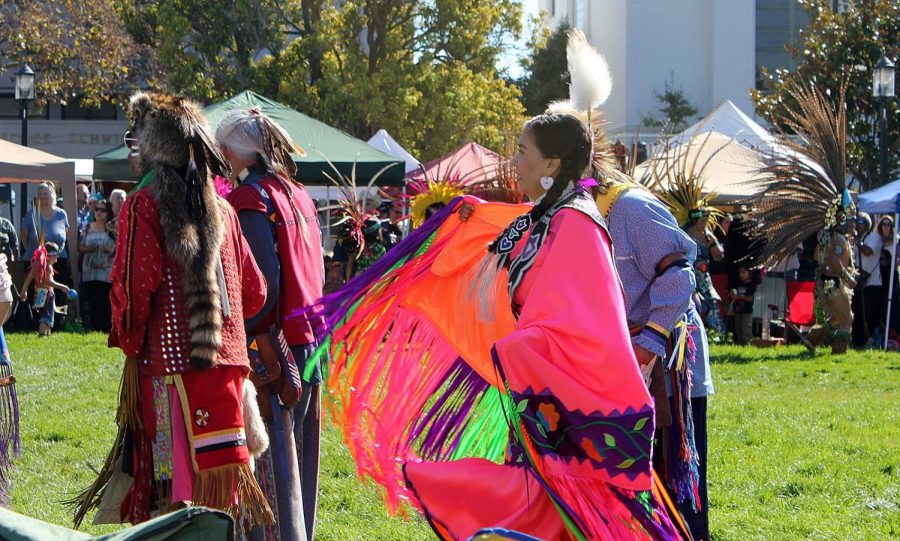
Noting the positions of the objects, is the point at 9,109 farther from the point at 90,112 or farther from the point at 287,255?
the point at 287,255

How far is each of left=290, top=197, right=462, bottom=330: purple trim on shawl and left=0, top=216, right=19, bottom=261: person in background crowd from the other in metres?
6.06

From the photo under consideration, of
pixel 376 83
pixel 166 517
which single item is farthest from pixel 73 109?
pixel 166 517

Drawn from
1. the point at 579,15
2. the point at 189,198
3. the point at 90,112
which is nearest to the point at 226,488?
the point at 189,198

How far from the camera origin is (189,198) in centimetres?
296

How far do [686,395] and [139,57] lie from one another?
70.9 ft

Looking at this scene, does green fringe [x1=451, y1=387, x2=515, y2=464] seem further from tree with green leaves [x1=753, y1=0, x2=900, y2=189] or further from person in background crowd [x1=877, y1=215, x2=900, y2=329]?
tree with green leaves [x1=753, y1=0, x2=900, y2=189]

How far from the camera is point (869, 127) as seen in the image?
19375 millimetres

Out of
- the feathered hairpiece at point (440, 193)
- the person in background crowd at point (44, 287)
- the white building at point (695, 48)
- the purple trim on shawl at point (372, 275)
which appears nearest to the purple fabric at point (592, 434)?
the purple trim on shawl at point (372, 275)

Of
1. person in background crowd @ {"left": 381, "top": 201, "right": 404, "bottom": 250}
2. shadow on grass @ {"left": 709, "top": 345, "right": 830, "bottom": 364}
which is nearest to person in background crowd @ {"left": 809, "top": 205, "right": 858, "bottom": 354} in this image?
shadow on grass @ {"left": 709, "top": 345, "right": 830, "bottom": 364}

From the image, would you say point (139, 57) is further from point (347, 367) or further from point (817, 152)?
point (347, 367)

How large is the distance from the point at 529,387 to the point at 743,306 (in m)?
9.69

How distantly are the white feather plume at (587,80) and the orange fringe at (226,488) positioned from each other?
1.62 m

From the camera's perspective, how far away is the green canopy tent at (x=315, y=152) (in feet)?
34.0

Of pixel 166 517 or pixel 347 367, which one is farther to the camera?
pixel 347 367
